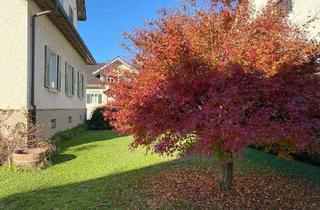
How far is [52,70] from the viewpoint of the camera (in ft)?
44.9

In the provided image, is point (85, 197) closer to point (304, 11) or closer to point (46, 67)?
point (46, 67)

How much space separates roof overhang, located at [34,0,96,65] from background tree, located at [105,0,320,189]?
593 centimetres

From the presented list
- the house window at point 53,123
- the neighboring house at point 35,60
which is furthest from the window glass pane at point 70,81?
the house window at point 53,123

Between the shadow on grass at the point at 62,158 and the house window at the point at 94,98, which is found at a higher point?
the house window at the point at 94,98

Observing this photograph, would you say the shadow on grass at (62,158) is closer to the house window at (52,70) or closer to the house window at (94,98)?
the house window at (52,70)

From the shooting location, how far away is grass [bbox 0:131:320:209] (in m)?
6.32

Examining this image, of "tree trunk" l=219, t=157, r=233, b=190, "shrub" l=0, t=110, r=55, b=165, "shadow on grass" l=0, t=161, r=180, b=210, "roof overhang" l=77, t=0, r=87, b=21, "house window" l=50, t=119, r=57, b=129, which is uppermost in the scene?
"roof overhang" l=77, t=0, r=87, b=21

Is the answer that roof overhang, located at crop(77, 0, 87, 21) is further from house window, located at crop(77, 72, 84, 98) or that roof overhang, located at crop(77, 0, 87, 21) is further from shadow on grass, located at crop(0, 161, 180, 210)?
shadow on grass, located at crop(0, 161, 180, 210)

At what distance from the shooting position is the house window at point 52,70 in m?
12.5

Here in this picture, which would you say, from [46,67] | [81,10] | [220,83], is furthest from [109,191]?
[81,10]

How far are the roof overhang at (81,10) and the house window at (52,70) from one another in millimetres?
11404

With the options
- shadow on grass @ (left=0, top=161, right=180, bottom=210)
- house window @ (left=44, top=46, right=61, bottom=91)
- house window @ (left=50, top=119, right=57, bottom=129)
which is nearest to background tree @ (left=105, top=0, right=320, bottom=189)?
shadow on grass @ (left=0, top=161, right=180, bottom=210)

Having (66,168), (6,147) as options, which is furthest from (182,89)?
(6,147)

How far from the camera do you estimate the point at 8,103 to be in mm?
10297
